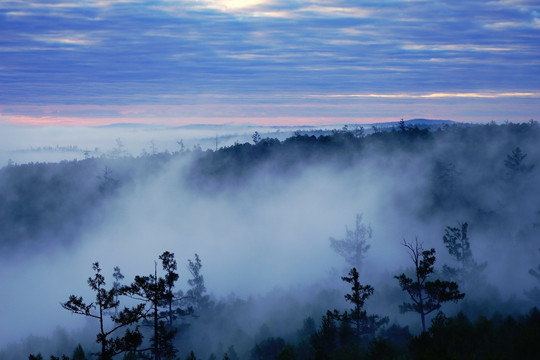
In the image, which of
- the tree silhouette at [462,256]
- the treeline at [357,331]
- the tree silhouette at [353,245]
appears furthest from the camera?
the tree silhouette at [353,245]

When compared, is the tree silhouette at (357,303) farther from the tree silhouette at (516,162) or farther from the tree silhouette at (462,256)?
the tree silhouette at (516,162)

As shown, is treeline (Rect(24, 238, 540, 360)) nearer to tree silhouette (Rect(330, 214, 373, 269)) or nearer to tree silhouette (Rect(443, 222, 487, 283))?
tree silhouette (Rect(443, 222, 487, 283))

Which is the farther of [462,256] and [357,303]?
[462,256]

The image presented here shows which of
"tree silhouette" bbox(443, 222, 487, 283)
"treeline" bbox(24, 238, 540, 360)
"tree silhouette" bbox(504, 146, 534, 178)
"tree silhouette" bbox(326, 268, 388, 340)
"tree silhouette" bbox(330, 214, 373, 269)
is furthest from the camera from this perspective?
"tree silhouette" bbox(504, 146, 534, 178)

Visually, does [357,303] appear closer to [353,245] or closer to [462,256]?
[462,256]

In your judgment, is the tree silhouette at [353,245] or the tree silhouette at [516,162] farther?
the tree silhouette at [516,162]

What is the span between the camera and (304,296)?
340 ft

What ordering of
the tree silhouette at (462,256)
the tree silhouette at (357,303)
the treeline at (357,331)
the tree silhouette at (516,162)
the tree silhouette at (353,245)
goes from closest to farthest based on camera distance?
the treeline at (357,331)
the tree silhouette at (357,303)
the tree silhouette at (462,256)
the tree silhouette at (353,245)
the tree silhouette at (516,162)

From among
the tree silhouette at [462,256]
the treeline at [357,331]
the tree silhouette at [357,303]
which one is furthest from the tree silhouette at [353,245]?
the tree silhouette at [357,303]

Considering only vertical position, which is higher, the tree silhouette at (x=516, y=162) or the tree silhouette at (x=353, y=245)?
the tree silhouette at (x=516, y=162)

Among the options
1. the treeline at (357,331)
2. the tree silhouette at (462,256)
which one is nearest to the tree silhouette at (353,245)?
the tree silhouette at (462,256)

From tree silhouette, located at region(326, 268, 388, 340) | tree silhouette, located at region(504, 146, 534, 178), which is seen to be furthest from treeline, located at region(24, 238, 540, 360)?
tree silhouette, located at region(504, 146, 534, 178)

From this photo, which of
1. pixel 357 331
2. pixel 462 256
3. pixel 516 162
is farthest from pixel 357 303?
pixel 516 162

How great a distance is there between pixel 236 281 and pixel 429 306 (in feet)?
463
